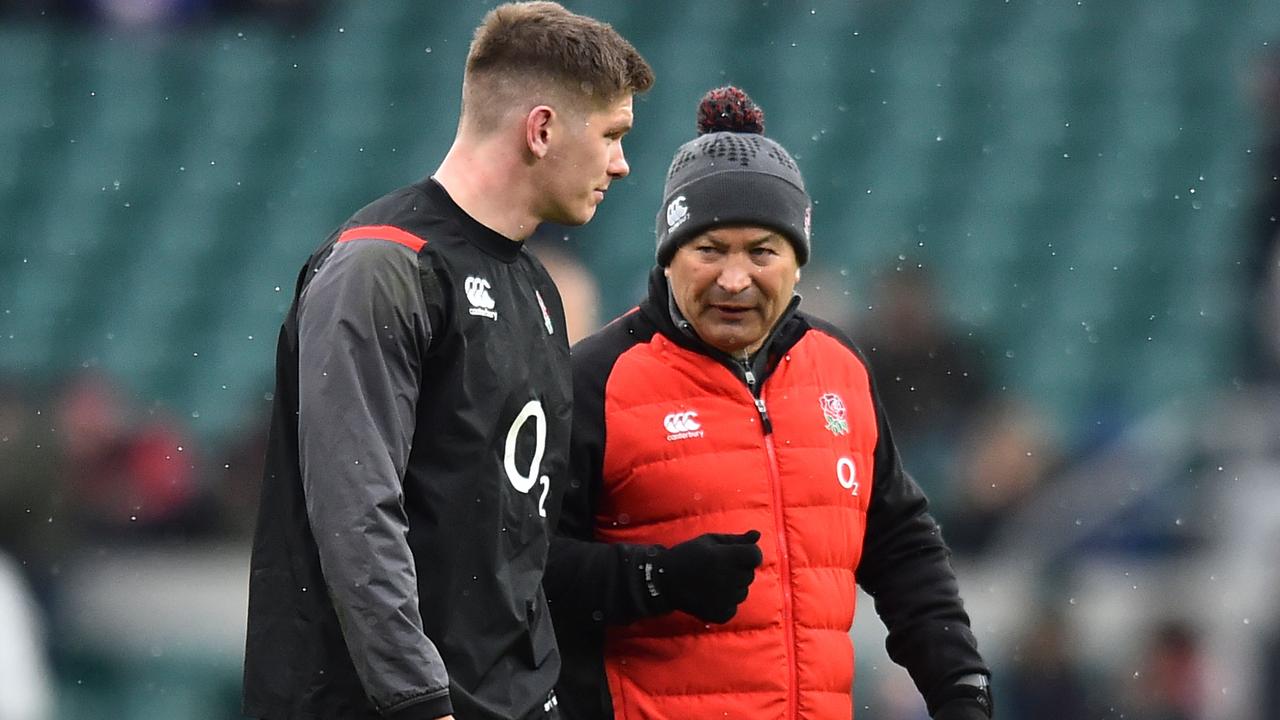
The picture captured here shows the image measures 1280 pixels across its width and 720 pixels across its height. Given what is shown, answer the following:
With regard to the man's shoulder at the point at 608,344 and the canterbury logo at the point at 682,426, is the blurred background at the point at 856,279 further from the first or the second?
the canterbury logo at the point at 682,426

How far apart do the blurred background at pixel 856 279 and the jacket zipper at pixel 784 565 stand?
103 inches

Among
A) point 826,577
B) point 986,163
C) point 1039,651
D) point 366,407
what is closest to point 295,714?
point 366,407

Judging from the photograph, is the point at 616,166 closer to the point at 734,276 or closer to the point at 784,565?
the point at 734,276

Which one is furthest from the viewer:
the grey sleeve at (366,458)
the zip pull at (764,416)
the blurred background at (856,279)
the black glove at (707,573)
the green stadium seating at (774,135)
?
the green stadium seating at (774,135)

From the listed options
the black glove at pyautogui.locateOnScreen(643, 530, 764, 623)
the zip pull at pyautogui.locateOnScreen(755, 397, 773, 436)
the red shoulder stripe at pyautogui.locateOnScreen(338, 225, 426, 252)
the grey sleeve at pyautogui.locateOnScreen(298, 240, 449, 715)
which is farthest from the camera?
the zip pull at pyautogui.locateOnScreen(755, 397, 773, 436)

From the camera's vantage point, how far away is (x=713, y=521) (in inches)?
156

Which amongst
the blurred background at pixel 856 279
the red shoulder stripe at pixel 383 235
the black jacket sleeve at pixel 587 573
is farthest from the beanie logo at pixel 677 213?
the blurred background at pixel 856 279

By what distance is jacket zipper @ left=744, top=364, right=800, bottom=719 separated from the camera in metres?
3.95

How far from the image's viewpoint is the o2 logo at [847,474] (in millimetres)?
4082

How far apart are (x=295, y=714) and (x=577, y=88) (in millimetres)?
1110

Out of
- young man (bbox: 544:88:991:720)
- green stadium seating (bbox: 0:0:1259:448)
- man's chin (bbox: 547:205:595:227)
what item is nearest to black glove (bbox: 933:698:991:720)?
young man (bbox: 544:88:991:720)

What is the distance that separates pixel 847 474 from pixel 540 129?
93cm

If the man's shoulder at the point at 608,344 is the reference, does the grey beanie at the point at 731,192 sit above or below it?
above

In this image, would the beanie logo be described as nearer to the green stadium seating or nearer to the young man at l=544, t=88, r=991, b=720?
the young man at l=544, t=88, r=991, b=720
